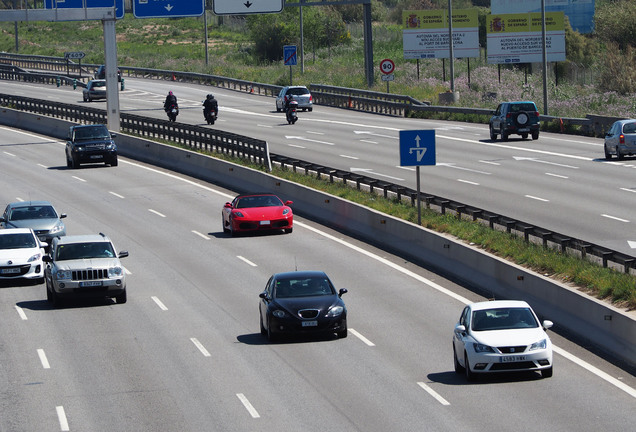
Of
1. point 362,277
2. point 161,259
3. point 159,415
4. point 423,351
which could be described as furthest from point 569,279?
point 161,259

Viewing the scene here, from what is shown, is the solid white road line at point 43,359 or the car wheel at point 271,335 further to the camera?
the car wheel at point 271,335

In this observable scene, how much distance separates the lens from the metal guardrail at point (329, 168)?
2327 cm

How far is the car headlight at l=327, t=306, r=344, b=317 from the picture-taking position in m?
19.4

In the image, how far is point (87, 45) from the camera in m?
135

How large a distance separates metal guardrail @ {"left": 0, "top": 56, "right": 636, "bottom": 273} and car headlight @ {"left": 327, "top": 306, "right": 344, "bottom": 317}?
535cm

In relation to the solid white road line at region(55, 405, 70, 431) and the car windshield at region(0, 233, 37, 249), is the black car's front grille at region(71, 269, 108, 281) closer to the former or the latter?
the car windshield at region(0, 233, 37, 249)

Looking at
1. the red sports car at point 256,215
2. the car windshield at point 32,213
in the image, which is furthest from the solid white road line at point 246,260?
the car windshield at point 32,213

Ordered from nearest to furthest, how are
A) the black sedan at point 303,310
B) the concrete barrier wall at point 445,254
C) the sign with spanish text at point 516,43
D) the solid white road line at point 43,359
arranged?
the solid white road line at point 43,359, the concrete barrier wall at point 445,254, the black sedan at point 303,310, the sign with spanish text at point 516,43

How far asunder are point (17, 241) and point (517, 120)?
29210 millimetres

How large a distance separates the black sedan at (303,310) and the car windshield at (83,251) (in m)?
5.57

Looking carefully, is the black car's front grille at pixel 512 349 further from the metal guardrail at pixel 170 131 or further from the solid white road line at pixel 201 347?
the metal guardrail at pixel 170 131

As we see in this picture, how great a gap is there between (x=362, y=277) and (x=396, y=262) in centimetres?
209

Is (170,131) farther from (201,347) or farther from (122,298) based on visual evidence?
(201,347)

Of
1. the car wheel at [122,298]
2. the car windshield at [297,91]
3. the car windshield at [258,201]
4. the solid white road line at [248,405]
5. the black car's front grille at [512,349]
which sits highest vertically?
the car windshield at [297,91]
